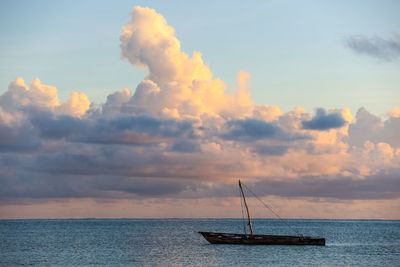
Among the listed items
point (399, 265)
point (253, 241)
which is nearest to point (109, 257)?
point (253, 241)

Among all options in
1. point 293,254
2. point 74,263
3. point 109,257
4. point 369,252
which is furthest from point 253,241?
point 74,263

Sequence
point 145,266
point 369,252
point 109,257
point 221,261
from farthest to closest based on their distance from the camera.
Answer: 1. point 369,252
2. point 109,257
3. point 221,261
4. point 145,266

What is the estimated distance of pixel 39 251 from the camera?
94625 millimetres

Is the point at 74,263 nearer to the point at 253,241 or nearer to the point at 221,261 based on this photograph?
the point at 221,261

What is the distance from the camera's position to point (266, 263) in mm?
71312

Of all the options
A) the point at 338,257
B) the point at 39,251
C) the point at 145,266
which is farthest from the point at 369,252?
the point at 39,251

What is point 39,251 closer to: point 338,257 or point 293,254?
point 293,254

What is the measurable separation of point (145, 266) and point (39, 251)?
1325 inches

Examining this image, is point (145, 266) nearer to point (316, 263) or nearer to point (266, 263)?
point (266, 263)

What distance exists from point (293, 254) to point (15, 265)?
135 feet

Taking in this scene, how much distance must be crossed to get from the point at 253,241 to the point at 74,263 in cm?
3321

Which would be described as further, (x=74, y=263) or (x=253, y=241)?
(x=253, y=241)

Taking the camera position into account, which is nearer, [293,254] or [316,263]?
[316,263]

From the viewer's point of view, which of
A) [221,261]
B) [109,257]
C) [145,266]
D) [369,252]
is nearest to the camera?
[145,266]
